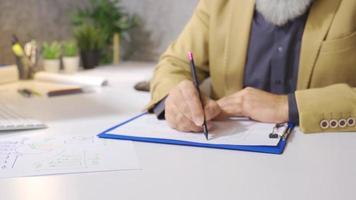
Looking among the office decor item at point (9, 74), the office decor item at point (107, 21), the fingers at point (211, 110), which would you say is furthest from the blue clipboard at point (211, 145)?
the office decor item at point (107, 21)

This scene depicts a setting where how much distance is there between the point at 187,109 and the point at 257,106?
0.50 ft

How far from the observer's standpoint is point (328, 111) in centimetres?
84

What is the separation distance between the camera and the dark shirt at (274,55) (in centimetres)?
106

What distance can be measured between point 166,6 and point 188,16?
0.37ft

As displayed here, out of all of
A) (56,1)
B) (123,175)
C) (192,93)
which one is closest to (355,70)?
(192,93)

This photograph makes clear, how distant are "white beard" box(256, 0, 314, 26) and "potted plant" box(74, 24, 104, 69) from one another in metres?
0.79

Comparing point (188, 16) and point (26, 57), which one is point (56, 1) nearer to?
point (26, 57)

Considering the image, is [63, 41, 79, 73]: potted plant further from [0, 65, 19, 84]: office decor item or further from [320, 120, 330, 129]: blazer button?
[320, 120, 330, 129]: blazer button

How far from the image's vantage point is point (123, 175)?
633 millimetres

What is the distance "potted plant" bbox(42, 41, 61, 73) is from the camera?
1.55 metres

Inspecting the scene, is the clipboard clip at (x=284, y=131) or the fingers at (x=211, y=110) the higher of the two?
the fingers at (x=211, y=110)

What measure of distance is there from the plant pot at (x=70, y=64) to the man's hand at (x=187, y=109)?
2.52 feet

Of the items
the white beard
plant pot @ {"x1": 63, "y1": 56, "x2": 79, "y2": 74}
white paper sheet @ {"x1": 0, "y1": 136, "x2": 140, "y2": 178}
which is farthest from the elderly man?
plant pot @ {"x1": 63, "y1": 56, "x2": 79, "y2": 74}

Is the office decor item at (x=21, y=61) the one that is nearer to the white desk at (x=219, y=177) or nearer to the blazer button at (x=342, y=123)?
the white desk at (x=219, y=177)
